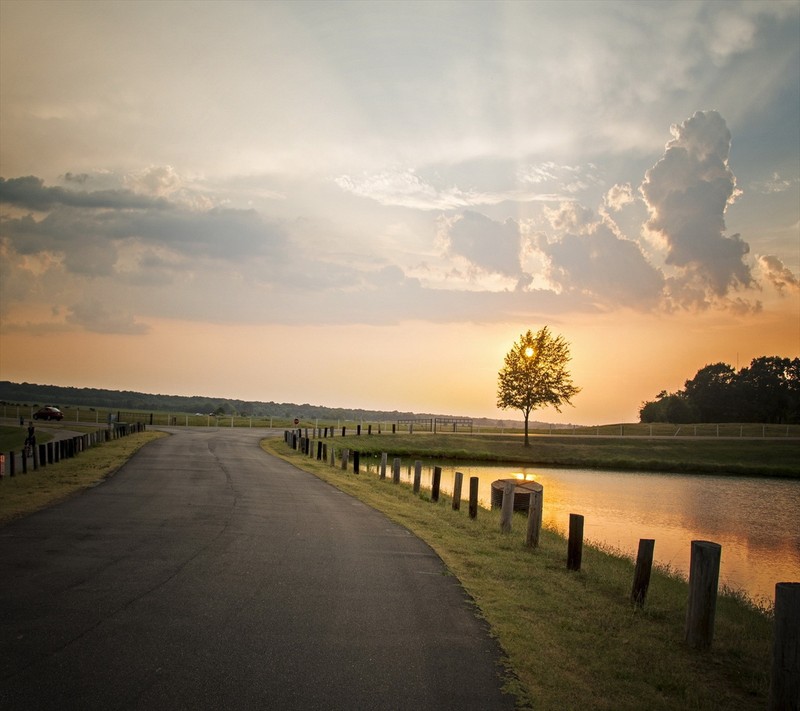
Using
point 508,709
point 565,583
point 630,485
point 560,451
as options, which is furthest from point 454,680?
point 560,451

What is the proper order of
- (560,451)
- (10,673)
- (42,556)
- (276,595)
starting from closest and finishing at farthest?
(10,673), (276,595), (42,556), (560,451)

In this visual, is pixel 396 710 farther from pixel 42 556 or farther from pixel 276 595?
pixel 42 556

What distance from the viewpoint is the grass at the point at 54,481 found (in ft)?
55.4

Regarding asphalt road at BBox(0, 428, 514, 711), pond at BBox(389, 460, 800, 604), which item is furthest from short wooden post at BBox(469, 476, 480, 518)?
pond at BBox(389, 460, 800, 604)

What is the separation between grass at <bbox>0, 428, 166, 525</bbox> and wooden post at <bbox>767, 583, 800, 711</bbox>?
1462 cm

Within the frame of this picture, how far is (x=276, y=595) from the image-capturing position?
936 centimetres

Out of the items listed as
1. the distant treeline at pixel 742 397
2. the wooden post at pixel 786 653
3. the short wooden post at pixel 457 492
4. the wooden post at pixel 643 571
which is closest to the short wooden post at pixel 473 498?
the short wooden post at pixel 457 492

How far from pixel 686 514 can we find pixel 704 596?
2231 cm

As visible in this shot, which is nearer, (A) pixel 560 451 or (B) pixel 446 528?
(B) pixel 446 528

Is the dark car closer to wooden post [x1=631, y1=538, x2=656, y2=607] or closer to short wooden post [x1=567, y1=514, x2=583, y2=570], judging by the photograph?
short wooden post [x1=567, y1=514, x2=583, y2=570]

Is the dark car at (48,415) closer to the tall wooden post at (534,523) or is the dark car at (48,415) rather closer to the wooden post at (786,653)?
the tall wooden post at (534,523)

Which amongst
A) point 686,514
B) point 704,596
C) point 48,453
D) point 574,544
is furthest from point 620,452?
point 704,596

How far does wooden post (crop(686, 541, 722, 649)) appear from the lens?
8.96 m

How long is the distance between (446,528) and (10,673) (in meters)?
12.3
